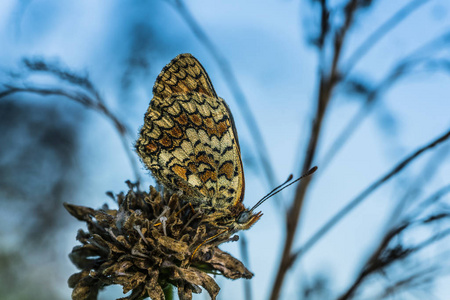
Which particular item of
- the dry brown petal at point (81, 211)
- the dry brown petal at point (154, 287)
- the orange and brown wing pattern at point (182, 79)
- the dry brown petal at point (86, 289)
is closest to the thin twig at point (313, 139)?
the dry brown petal at point (154, 287)

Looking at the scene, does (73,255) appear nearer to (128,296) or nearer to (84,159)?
(128,296)

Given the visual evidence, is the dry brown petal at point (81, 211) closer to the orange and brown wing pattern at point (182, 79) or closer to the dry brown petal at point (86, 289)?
the dry brown petal at point (86, 289)

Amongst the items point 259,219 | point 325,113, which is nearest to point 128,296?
point 259,219

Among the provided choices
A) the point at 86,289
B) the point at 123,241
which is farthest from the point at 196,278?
the point at 86,289

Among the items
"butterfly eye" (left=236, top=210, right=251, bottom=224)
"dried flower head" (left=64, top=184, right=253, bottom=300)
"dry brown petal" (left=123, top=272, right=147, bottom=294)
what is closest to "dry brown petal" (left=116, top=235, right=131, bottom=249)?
"dried flower head" (left=64, top=184, right=253, bottom=300)

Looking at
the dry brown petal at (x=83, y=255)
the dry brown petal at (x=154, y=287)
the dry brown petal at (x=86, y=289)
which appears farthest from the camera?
the dry brown petal at (x=83, y=255)

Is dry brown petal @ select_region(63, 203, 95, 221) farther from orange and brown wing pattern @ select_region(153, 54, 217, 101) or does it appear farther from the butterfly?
orange and brown wing pattern @ select_region(153, 54, 217, 101)
